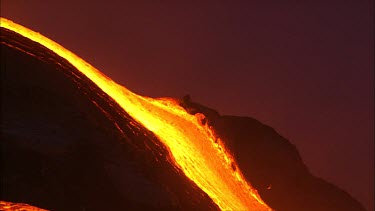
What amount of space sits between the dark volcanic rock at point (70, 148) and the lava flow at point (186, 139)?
6.80 feet

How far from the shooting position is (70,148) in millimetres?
20125

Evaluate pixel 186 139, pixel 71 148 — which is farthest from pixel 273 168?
pixel 71 148

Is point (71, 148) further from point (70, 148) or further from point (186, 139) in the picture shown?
point (186, 139)

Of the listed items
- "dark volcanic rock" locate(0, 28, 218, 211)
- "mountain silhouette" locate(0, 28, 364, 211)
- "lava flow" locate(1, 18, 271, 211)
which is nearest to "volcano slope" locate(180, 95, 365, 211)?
"lava flow" locate(1, 18, 271, 211)

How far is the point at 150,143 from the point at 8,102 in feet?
17.0

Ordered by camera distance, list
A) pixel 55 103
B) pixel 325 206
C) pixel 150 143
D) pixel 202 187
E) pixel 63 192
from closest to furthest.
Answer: pixel 63 192 < pixel 55 103 < pixel 150 143 < pixel 202 187 < pixel 325 206

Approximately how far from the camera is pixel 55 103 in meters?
21.3

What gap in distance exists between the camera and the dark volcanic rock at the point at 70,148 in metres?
19.2

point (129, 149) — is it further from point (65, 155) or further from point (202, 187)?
point (202, 187)

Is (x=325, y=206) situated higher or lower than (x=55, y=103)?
higher

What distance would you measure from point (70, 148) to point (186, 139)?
399 inches

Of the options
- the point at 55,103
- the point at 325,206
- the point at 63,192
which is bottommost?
the point at 63,192

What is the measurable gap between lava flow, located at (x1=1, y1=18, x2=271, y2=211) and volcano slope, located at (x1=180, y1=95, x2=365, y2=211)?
176 centimetres

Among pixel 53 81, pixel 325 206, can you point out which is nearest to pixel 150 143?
pixel 53 81
